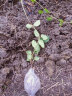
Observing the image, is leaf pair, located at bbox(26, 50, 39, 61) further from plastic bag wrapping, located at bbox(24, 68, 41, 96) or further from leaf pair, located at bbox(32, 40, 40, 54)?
plastic bag wrapping, located at bbox(24, 68, 41, 96)

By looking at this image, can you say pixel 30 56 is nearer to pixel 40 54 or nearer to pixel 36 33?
pixel 40 54

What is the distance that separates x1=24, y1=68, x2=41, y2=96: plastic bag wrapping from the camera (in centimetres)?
131

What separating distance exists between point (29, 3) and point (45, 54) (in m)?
0.78

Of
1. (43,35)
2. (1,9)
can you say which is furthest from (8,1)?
(43,35)

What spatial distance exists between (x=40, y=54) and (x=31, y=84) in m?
0.37

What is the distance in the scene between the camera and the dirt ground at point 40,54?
4.48ft

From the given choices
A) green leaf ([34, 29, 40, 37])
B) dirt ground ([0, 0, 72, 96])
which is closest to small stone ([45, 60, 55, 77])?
dirt ground ([0, 0, 72, 96])

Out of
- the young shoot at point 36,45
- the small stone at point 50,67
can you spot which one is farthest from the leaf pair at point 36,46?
the small stone at point 50,67

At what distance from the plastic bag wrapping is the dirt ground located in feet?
0.19

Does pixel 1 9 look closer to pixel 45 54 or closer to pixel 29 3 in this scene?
pixel 29 3

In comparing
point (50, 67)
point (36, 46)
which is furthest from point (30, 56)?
point (50, 67)

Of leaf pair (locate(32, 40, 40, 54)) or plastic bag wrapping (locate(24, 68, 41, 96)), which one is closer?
plastic bag wrapping (locate(24, 68, 41, 96))

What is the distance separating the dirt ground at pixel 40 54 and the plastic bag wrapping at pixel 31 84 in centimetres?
6

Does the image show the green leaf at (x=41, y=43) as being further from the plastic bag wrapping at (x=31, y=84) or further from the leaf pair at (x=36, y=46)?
the plastic bag wrapping at (x=31, y=84)
